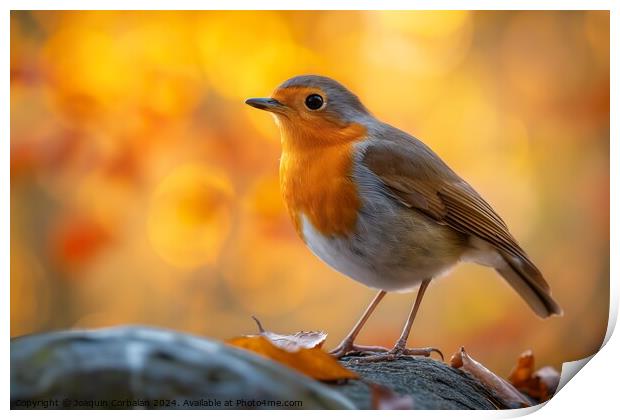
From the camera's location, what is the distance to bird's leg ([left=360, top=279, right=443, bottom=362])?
1855 millimetres

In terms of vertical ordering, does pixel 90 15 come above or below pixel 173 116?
above

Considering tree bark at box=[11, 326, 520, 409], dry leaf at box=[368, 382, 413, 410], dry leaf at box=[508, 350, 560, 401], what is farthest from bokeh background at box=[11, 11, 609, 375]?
dry leaf at box=[368, 382, 413, 410]

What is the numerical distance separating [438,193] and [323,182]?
298 millimetres

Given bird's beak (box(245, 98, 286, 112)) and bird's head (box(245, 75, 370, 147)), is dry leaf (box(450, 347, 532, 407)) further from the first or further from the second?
bird's beak (box(245, 98, 286, 112))

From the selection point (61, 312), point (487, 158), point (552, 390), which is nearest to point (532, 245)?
point (487, 158)

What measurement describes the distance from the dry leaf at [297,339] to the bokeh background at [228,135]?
27cm

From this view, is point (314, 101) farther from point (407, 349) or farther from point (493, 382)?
point (493, 382)

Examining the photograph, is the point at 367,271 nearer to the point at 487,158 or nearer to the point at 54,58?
the point at 487,158

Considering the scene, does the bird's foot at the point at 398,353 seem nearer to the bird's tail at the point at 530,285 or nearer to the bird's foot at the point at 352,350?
the bird's foot at the point at 352,350

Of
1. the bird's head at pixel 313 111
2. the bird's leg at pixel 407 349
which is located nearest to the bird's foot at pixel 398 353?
the bird's leg at pixel 407 349

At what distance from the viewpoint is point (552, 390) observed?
1.93m

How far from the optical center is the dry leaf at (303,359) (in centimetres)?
156

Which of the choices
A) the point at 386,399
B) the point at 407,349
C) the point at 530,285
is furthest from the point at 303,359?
the point at 530,285
